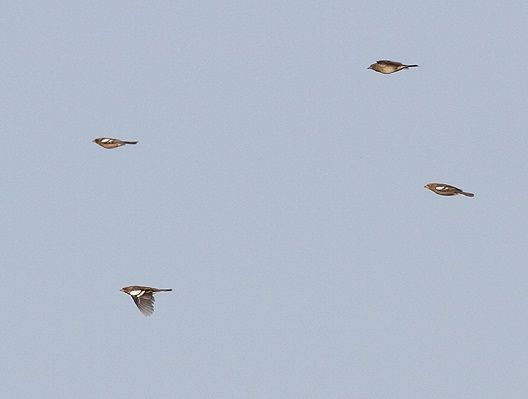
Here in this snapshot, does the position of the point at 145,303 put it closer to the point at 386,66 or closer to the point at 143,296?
A: the point at 143,296

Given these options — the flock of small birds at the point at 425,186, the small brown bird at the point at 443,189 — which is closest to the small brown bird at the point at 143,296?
the flock of small birds at the point at 425,186

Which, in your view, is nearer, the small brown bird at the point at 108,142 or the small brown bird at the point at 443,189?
the small brown bird at the point at 443,189

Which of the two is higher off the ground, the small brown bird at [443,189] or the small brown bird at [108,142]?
the small brown bird at [108,142]

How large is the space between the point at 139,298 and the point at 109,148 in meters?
13.5

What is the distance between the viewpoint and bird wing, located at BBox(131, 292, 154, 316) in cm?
12950

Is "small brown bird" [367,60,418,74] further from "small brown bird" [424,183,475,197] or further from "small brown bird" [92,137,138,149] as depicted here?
"small brown bird" [92,137,138,149]

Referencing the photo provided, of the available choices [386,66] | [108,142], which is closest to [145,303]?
[108,142]

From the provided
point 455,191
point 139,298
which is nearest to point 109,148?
point 139,298

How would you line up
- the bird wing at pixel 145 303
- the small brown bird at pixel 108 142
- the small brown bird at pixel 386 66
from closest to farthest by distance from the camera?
the bird wing at pixel 145 303 < the small brown bird at pixel 386 66 < the small brown bird at pixel 108 142

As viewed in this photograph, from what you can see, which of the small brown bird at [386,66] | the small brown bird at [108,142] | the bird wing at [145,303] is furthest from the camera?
the small brown bird at [108,142]

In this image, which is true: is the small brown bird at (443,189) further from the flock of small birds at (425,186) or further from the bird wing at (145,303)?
the bird wing at (145,303)

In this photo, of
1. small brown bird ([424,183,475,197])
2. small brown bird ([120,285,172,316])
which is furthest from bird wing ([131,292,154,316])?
small brown bird ([424,183,475,197])

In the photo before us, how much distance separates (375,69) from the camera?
133750mm

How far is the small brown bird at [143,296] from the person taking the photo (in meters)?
130
